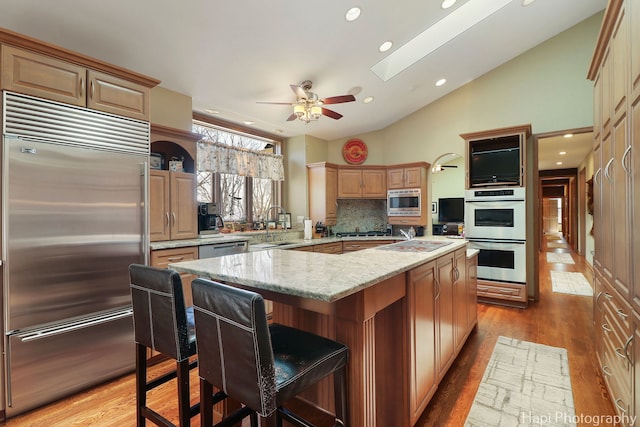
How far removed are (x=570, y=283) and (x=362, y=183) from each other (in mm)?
4113

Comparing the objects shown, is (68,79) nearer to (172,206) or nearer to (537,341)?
(172,206)

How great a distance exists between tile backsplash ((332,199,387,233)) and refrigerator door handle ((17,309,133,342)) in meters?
3.96

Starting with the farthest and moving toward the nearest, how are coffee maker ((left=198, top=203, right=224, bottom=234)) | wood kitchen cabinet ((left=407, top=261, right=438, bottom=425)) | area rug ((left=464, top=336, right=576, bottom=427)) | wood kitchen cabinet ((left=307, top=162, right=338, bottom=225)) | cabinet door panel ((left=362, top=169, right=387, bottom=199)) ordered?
cabinet door panel ((left=362, top=169, right=387, bottom=199)), wood kitchen cabinet ((left=307, top=162, right=338, bottom=225)), coffee maker ((left=198, top=203, right=224, bottom=234)), area rug ((left=464, top=336, right=576, bottom=427)), wood kitchen cabinet ((left=407, top=261, right=438, bottom=425))

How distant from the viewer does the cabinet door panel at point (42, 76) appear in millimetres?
1883

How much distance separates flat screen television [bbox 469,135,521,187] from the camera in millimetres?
4105

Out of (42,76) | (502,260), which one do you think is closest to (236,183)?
(42,76)

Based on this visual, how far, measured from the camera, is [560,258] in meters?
8.19

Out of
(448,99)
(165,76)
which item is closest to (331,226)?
(448,99)

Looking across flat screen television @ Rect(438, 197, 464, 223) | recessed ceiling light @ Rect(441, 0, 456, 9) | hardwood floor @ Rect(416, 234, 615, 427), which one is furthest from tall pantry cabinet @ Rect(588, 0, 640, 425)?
flat screen television @ Rect(438, 197, 464, 223)

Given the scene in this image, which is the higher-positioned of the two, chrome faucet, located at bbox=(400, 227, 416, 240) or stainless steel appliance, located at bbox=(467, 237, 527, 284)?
chrome faucet, located at bbox=(400, 227, 416, 240)

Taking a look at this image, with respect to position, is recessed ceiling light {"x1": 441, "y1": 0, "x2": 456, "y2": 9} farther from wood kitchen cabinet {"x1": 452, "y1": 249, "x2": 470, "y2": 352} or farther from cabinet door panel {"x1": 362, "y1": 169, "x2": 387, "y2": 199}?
cabinet door panel {"x1": 362, "y1": 169, "x2": 387, "y2": 199}

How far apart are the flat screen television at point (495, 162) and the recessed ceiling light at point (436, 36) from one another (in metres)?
1.51

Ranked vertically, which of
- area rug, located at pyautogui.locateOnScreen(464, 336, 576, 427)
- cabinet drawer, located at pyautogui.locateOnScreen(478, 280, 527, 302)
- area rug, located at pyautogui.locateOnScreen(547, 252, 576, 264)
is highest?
cabinet drawer, located at pyautogui.locateOnScreen(478, 280, 527, 302)

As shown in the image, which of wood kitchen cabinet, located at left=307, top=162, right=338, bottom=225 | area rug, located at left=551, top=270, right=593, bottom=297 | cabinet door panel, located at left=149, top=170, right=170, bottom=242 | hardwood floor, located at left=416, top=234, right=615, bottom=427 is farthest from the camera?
wood kitchen cabinet, located at left=307, top=162, right=338, bottom=225
